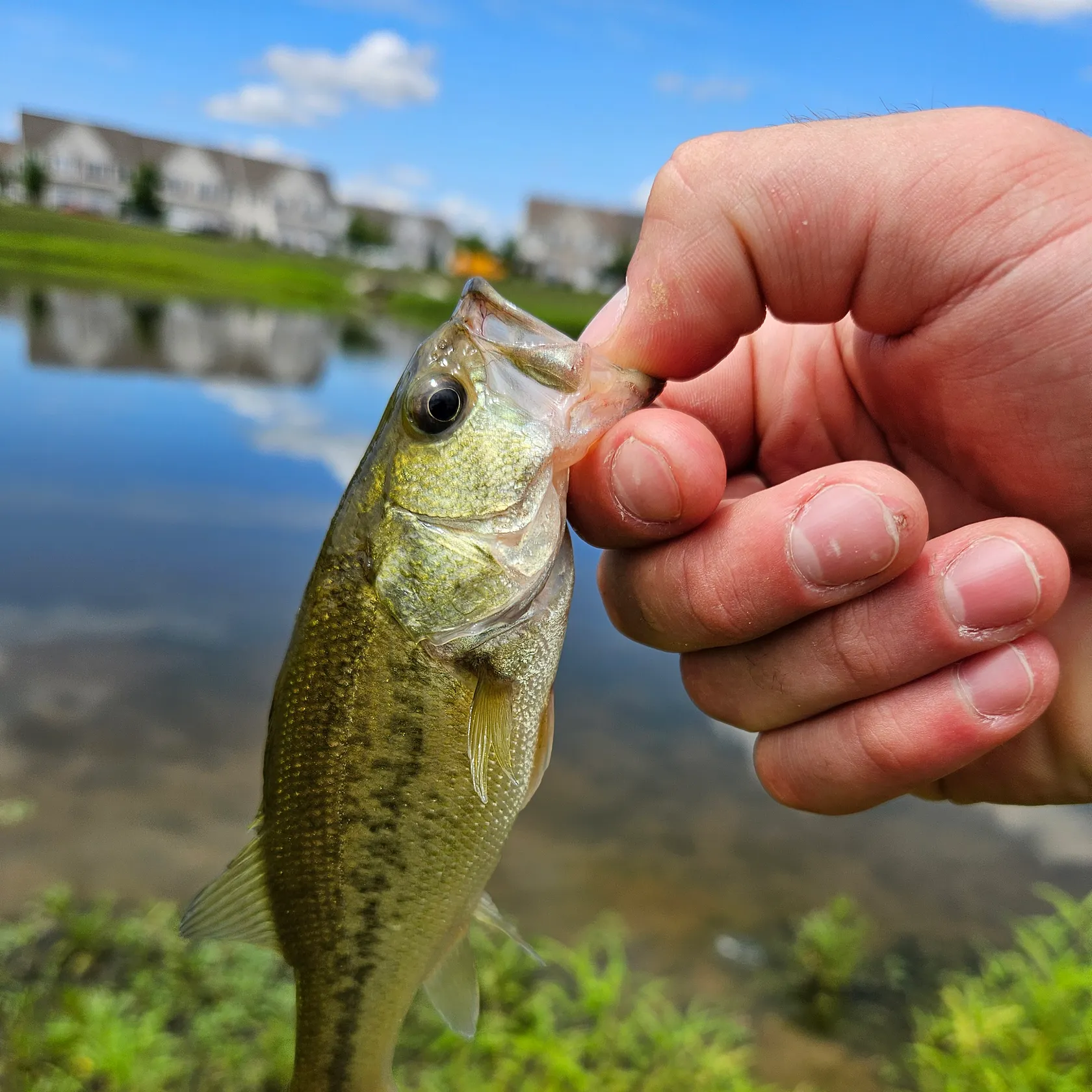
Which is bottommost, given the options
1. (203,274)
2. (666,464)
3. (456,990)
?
(203,274)

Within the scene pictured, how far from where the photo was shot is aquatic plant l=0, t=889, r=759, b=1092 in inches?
138

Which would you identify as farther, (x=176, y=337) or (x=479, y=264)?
(x=479, y=264)

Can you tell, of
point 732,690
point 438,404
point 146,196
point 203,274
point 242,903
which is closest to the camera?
point 438,404

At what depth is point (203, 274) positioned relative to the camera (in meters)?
50.8

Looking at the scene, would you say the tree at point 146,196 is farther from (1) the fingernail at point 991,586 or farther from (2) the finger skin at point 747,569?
(1) the fingernail at point 991,586

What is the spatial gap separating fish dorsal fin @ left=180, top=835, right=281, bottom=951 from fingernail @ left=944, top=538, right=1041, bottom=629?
6.83 ft

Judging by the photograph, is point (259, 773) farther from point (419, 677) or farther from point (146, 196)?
point (146, 196)

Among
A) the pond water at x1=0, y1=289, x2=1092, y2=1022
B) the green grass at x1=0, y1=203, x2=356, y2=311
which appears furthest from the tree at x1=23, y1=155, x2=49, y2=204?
the pond water at x1=0, y1=289, x2=1092, y2=1022

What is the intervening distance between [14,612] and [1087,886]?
33.2 feet

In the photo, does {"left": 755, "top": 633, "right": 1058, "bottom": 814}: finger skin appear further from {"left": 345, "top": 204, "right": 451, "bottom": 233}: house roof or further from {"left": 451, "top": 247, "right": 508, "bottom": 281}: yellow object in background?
{"left": 345, "top": 204, "right": 451, "bottom": 233}: house roof

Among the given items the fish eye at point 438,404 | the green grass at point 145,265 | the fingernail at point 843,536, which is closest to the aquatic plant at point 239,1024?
the fingernail at point 843,536

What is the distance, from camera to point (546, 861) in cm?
589

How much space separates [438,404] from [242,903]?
1.52 metres

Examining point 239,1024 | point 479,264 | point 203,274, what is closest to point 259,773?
point 239,1024
